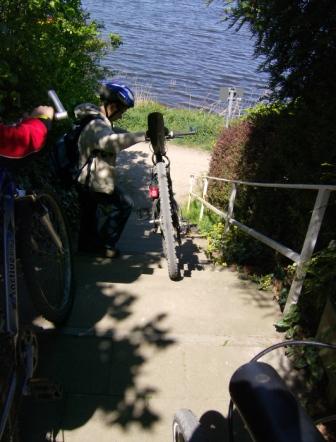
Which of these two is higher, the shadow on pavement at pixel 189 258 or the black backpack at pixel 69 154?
the black backpack at pixel 69 154

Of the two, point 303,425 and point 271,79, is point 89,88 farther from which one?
point 303,425

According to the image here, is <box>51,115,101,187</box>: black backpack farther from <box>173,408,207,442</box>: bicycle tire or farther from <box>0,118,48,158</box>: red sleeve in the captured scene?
<box>173,408,207,442</box>: bicycle tire

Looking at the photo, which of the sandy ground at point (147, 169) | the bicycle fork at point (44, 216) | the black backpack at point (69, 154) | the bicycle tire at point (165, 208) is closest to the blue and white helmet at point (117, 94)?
the black backpack at point (69, 154)

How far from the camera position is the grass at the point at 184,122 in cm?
1466

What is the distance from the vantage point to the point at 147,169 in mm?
11602

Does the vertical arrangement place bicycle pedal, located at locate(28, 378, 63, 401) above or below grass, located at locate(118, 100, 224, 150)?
above

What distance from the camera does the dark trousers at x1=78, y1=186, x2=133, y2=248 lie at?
4230 mm

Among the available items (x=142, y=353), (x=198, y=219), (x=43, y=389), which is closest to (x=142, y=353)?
(x=142, y=353)

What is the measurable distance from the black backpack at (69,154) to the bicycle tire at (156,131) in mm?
484

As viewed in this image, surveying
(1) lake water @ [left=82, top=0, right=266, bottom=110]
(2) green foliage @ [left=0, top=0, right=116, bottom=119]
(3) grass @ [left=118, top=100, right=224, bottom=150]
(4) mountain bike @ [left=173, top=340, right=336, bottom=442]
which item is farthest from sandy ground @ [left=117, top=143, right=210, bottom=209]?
(4) mountain bike @ [left=173, top=340, right=336, bottom=442]

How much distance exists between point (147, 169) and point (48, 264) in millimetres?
8837

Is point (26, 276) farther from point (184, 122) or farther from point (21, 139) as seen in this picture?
point (184, 122)

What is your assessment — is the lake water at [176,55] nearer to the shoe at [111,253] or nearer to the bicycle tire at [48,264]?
the shoe at [111,253]

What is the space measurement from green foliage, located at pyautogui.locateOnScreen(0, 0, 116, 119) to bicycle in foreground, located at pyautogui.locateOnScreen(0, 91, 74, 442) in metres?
1.13
